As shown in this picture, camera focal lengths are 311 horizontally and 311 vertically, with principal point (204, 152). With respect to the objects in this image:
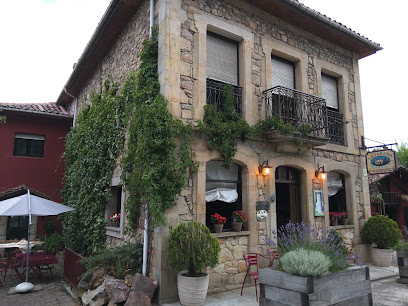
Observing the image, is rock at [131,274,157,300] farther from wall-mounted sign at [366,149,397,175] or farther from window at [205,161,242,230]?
wall-mounted sign at [366,149,397,175]

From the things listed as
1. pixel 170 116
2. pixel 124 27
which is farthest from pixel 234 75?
pixel 124 27

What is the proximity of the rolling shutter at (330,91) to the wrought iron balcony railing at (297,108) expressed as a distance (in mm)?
1205

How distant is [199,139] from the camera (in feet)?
21.0

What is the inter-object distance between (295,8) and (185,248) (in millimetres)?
6569

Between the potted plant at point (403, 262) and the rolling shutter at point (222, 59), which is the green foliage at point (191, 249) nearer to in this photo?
the rolling shutter at point (222, 59)

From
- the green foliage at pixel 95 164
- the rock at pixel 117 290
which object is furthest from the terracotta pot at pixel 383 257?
the green foliage at pixel 95 164

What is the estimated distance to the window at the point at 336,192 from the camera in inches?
365

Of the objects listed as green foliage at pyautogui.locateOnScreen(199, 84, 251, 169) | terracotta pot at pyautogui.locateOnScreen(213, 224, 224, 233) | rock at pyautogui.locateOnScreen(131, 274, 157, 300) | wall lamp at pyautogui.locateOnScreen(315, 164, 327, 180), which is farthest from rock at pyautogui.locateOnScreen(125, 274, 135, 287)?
wall lamp at pyautogui.locateOnScreen(315, 164, 327, 180)

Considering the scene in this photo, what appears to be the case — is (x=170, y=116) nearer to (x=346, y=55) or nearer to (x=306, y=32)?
(x=306, y=32)

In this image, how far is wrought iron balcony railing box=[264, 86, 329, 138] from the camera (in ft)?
25.1

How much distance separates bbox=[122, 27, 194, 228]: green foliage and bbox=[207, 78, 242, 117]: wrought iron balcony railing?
1168 mm

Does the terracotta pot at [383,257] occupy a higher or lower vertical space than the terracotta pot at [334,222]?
lower

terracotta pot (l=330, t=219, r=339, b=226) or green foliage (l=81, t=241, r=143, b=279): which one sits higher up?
terracotta pot (l=330, t=219, r=339, b=226)

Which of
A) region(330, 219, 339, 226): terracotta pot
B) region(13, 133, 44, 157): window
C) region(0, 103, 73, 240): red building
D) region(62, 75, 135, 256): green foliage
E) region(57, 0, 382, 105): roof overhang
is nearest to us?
region(57, 0, 382, 105): roof overhang
